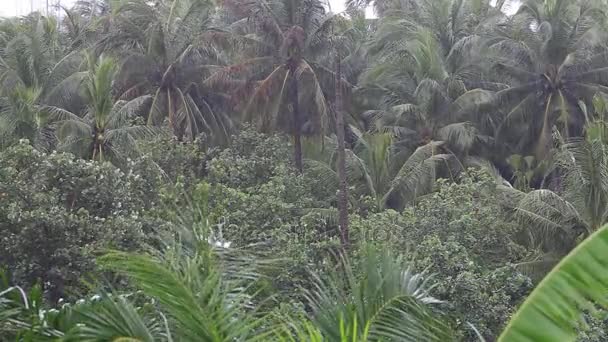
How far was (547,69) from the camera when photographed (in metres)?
27.9

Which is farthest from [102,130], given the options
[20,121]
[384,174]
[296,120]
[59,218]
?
[59,218]

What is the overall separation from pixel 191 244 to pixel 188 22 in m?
22.3

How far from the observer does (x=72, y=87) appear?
2541 cm

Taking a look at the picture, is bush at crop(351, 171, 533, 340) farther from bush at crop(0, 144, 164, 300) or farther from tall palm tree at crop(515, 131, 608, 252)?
bush at crop(0, 144, 164, 300)

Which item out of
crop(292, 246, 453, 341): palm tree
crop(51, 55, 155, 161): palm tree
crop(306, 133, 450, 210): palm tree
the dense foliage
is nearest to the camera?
crop(292, 246, 453, 341): palm tree

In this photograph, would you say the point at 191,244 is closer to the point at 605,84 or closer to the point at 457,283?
the point at 457,283

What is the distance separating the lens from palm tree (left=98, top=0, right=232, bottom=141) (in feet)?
86.5

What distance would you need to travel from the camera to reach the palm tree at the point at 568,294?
3.16m

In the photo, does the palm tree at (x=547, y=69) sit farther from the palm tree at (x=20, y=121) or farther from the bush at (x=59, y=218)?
the bush at (x=59, y=218)

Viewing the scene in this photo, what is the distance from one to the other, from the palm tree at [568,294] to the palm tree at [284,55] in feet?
73.1

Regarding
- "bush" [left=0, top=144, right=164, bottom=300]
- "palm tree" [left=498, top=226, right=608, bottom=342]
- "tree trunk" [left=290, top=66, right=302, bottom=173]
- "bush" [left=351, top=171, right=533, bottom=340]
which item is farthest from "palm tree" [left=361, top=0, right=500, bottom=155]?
"palm tree" [left=498, top=226, right=608, bottom=342]

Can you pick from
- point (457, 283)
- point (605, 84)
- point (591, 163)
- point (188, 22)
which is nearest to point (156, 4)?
point (188, 22)

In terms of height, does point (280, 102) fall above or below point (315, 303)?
below

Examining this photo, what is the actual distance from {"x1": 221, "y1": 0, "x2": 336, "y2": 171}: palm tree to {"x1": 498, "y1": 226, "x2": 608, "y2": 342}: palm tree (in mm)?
22286
